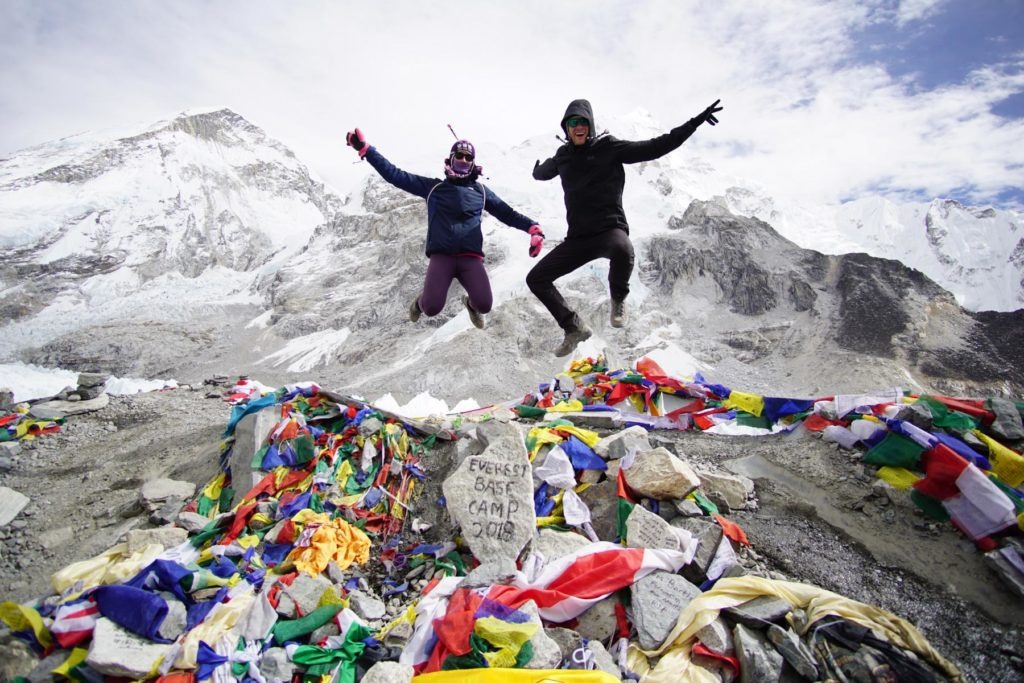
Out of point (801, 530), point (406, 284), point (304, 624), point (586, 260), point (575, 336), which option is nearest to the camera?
point (304, 624)

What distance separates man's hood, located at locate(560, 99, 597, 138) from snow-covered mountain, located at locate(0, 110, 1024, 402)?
36019mm

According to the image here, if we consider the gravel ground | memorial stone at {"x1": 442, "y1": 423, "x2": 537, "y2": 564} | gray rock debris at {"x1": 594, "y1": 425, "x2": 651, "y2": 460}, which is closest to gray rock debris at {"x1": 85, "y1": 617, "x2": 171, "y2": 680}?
the gravel ground

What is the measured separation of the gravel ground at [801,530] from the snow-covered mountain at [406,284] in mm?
33508

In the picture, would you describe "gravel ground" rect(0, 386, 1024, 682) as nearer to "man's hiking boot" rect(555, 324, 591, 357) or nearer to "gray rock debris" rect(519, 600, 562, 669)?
"man's hiking boot" rect(555, 324, 591, 357)

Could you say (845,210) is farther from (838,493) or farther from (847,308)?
(838,493)

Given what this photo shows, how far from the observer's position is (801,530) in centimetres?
456

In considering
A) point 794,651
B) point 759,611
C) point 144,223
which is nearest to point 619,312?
point 759,611

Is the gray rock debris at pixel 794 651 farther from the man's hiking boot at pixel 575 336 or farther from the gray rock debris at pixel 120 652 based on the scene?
the gray rock debris at pixel 120 652

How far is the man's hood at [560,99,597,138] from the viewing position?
5.73 meters

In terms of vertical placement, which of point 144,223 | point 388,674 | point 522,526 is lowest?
point 388,674

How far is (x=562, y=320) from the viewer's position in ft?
21.6

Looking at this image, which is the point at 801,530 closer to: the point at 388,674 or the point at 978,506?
the point at 978,506

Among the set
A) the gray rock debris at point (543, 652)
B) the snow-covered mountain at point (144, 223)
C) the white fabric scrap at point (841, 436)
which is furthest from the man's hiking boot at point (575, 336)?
the snow-covered mountain at point (144, 223)

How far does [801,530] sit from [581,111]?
197 inches
